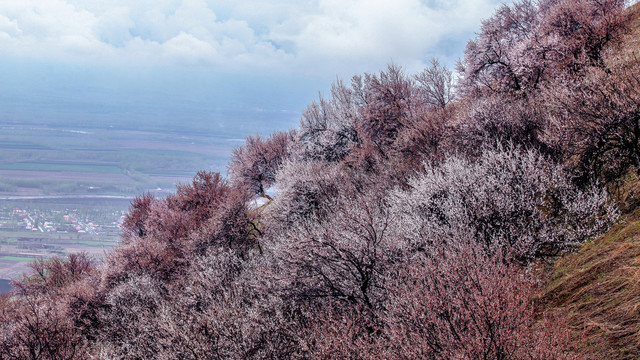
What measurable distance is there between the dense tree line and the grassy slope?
0.67 meters

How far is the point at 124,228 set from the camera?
6419cm

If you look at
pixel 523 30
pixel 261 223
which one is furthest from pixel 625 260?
pixel 523 30

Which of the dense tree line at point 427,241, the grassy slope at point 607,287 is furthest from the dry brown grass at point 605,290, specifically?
the dense tree line at point 427,241

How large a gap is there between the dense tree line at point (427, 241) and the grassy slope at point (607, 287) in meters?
0.67

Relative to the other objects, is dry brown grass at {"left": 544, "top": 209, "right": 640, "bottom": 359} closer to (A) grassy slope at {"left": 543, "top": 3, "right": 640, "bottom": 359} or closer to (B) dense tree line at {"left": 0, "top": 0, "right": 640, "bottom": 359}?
(A) grassy slope at {"left": 543, "top": 3, "right": 640, "bottom": 359}

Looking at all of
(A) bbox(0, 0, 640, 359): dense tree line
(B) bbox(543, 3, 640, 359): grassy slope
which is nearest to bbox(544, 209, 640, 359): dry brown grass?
(B) bbox(543, 3, 640, 359): grassy slope

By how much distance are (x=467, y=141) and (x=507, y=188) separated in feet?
34.2

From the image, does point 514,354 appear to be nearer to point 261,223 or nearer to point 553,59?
point 553,59

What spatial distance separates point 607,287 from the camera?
12453 mm

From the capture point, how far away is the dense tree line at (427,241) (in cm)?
1123

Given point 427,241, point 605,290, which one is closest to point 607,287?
point 605,290

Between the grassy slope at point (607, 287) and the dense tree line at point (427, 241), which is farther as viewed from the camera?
the dense tree line at point (427, 241)

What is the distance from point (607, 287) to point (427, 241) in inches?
277

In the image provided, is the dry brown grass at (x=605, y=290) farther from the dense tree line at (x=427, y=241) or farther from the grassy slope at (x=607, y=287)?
the dense tree line at (x=427, y=241)
